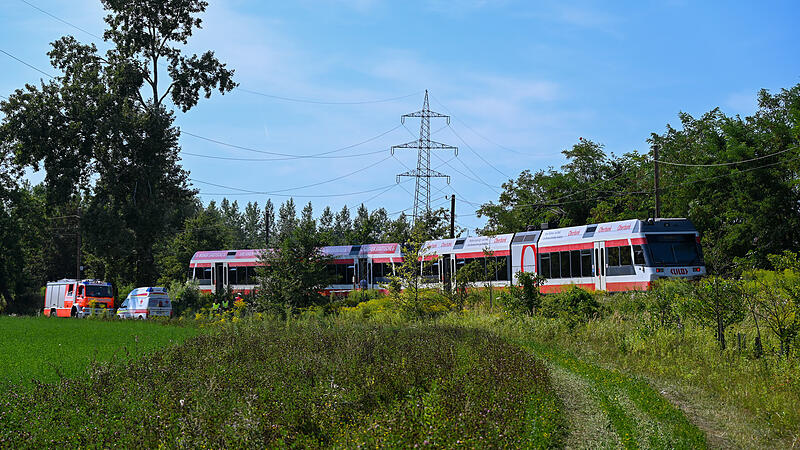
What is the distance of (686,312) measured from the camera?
16.4 meters

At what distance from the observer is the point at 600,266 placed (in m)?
29.5

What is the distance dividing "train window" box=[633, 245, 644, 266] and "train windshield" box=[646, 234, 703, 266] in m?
0.32

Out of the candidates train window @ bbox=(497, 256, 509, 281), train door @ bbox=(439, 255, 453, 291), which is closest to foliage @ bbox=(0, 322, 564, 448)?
train window @ bbox=(497, 256, 509, 281)

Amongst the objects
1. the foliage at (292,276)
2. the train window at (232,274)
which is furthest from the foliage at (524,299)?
the train window at (232,274)

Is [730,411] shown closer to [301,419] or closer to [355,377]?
[355,377]

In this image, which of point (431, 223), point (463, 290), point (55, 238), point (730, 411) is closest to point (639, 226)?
point (463, 290)

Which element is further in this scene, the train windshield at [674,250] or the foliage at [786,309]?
the train windshield at [674,250]

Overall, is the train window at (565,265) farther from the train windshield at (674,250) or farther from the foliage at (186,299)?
the foliage at (186,299)

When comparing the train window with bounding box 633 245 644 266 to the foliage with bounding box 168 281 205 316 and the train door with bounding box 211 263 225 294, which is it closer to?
the foliage with bounding box 168 281 205 316

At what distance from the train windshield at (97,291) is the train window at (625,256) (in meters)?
32.0

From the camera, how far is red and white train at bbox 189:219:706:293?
2783 centimetres

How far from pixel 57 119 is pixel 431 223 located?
27.8 meters

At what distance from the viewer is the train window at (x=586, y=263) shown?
3011 centimetres

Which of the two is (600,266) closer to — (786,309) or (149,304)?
(786,309)
